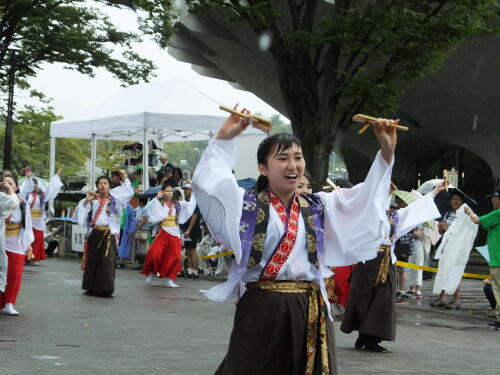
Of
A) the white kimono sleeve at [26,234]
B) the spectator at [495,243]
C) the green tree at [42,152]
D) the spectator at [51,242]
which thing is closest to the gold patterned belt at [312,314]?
the white kimono sleeve at [26,234]

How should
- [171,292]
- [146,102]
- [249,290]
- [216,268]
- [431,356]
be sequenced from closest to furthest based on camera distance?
[249,290], [431,356], [171,292], [216,268], [146,102]

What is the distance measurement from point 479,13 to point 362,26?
202 cm

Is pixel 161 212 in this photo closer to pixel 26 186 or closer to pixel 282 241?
pixel 26 186

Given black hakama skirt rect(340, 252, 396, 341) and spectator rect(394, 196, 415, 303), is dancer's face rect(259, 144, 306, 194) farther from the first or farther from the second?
spectator rect(394, 196, 415, 303)

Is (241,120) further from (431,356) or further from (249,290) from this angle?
(431,356)

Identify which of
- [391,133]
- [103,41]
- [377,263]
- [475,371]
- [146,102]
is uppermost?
[103,41]

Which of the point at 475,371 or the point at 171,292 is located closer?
the point at 475,371

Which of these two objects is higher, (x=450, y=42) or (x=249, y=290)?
(x=450, y=42)

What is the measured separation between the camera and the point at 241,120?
4.43m

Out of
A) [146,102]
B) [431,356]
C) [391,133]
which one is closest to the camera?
[391,133]

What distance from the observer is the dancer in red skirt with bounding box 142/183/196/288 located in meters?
16.1

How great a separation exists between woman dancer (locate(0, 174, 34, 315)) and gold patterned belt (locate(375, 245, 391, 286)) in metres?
4.24

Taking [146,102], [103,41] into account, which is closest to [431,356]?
[146,102]

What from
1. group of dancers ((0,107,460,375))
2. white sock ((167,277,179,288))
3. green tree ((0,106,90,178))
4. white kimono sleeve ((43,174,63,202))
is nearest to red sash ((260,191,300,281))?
group of dancers ((0,107,460,375))
